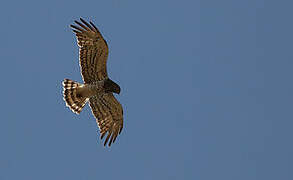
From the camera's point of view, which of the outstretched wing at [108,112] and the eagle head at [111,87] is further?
the outstretched wing at [108,112]

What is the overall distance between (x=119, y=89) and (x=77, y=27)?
88.7 inches

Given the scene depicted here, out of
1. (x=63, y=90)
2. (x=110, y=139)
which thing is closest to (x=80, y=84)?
(x=63, y=90)

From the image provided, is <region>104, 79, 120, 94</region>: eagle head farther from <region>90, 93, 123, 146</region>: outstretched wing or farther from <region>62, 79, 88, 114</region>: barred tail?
<region>62, 79, 88, 114</region>: barred tail

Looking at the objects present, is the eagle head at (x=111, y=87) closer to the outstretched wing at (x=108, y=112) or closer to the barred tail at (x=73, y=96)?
the outstretched wing at (x=108, y=112)

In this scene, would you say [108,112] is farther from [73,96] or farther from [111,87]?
[73,96]

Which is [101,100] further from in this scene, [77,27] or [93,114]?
[77,27]

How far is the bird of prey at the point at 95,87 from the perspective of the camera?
20.1 meters

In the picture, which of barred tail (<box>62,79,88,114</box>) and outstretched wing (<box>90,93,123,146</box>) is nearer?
barred tail (<box>62,79,88,114</box>)

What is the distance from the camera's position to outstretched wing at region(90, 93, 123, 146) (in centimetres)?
2123

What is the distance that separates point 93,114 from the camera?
2144 cm

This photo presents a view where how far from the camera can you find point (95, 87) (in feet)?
68.0

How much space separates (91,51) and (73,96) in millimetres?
1589

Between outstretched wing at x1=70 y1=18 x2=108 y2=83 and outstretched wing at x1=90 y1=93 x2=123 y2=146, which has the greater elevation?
outstretched wing at x1=70 y1=18 x2=108 y2=83

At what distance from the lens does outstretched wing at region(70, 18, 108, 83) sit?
20.0 metres
